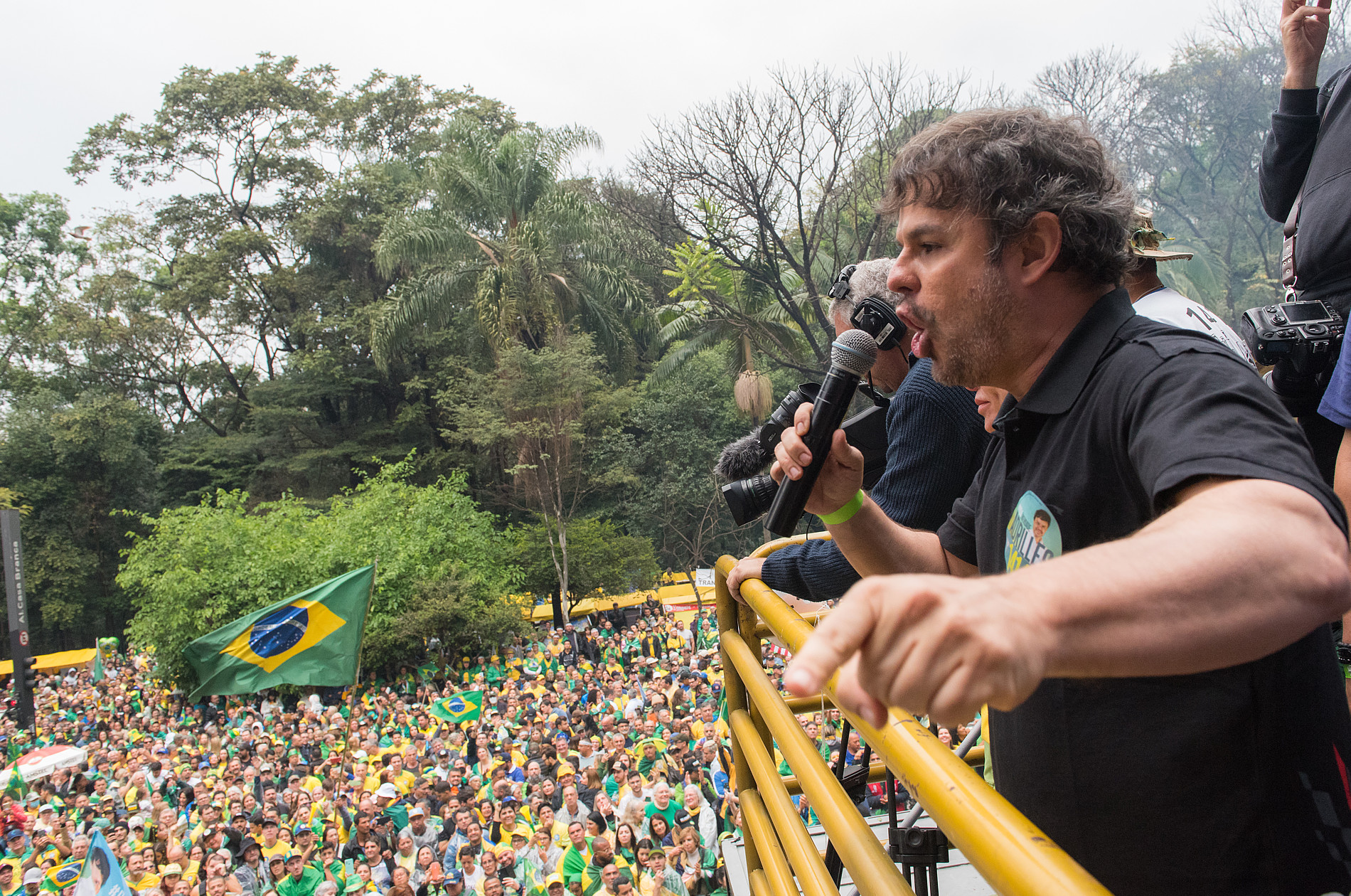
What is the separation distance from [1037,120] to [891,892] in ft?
3.14

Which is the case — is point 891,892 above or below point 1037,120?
below

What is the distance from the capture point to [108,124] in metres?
30.0

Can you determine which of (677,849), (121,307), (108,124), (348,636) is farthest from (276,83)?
(677,849)

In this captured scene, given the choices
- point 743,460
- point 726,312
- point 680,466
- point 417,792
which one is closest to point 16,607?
point 417,792

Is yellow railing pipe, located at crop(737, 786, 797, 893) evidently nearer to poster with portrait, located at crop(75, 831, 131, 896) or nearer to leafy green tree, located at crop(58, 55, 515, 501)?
poster with portrait, located at crop(75, 831, 131, 896)

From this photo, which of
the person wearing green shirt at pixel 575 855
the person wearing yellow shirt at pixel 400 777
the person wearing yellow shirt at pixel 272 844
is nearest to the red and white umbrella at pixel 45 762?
the person wearing yellow shirt at pixel 400 777

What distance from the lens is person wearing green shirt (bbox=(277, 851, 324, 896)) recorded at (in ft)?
21.4

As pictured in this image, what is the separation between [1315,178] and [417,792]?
8.69m

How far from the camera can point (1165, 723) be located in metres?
0.87

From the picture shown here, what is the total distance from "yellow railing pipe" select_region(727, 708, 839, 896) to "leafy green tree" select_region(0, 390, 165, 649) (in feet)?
98.9

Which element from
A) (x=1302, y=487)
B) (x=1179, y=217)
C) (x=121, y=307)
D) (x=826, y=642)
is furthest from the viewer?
(x=1179, y=217)

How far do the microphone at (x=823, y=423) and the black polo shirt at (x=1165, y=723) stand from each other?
0.39m

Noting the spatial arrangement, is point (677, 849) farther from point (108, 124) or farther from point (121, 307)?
point (108, 124)

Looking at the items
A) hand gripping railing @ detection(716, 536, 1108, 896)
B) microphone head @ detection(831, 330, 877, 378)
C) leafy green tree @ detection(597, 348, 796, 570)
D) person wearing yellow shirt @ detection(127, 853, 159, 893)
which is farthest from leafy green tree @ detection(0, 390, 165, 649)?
microphone head @ detection(831, 330, 877, 378)
